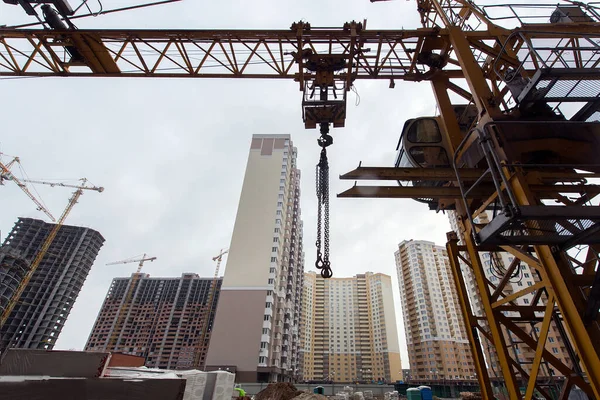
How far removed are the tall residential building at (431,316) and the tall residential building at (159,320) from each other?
55.2m

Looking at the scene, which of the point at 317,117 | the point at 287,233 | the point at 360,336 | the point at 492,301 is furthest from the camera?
the point at 360,336

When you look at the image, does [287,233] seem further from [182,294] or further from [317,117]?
[182,294]

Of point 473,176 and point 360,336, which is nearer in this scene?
point 473,176

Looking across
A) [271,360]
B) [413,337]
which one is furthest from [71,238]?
[413,337]

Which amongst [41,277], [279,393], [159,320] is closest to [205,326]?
[159,320]

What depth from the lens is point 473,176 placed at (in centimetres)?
443

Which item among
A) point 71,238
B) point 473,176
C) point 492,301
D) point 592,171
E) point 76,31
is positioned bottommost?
point 492,301

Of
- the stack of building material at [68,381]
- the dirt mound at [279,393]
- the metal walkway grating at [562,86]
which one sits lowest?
the dirt mound at [279,393]

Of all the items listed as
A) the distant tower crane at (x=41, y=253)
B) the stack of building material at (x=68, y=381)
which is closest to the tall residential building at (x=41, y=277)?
the distant tower crane at (x=41, y=253)

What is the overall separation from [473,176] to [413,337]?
8199 cm

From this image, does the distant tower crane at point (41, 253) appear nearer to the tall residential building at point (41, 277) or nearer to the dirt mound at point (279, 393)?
the tall residential building at point (41, 277)

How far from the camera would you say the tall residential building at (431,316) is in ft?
206

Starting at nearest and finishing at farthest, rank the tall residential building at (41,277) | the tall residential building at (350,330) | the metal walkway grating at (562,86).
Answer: the metal walkway grating at (562,86) < the tall residential building at (41,277) < the tall residential building at (350,330)

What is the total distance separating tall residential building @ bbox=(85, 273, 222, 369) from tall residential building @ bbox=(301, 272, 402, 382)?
30115mm
